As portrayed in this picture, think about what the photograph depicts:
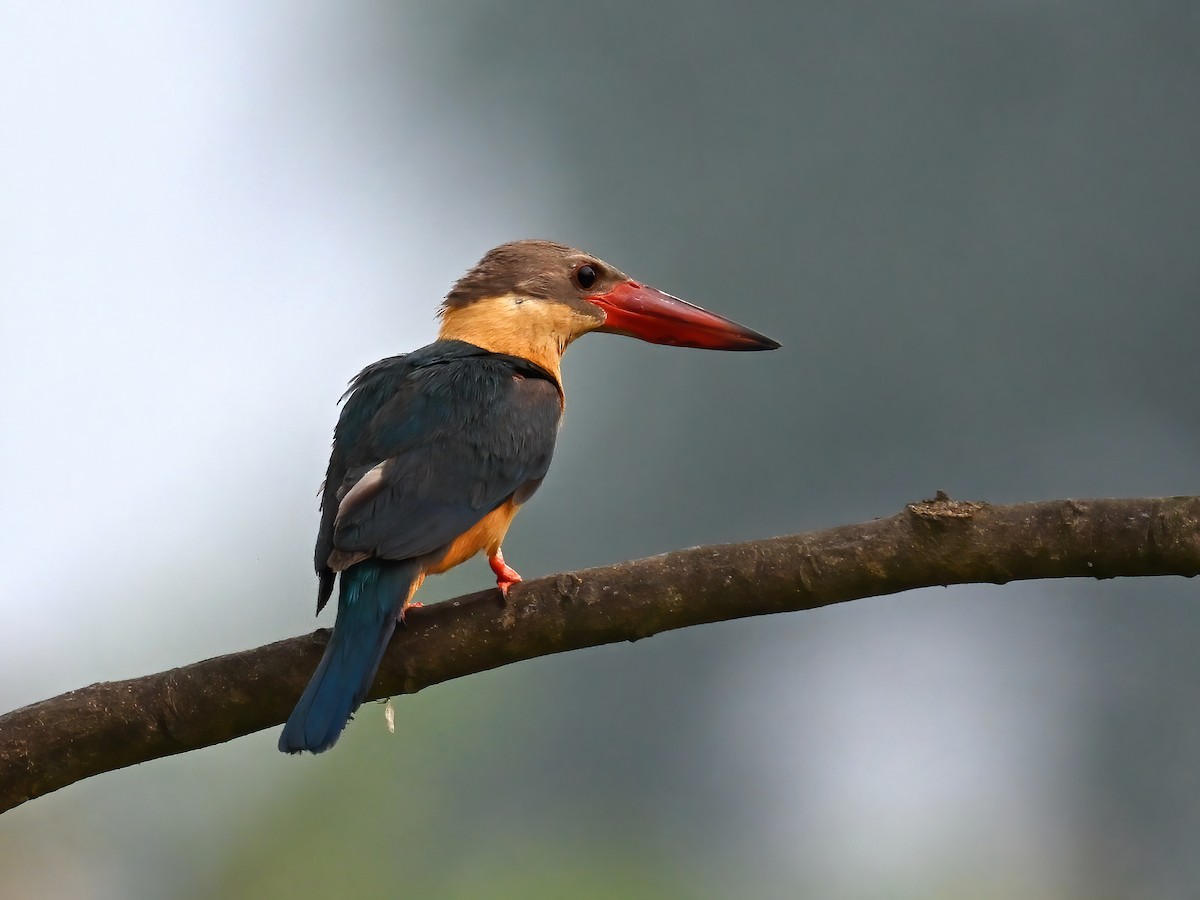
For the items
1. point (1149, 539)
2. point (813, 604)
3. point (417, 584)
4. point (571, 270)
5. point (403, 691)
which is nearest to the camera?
point (1149, 539)

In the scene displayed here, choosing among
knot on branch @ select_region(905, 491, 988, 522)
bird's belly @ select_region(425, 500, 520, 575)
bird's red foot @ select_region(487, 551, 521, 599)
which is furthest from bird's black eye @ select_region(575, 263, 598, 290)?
knot on branch @ select_region(905, 491, 988, 522)

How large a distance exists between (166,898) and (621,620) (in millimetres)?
4503

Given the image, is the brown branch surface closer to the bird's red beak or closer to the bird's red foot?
the bird's red foot

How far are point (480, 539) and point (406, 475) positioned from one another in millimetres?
209

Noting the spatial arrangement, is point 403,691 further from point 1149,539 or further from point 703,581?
point 1149,539

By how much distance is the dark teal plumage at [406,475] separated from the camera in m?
1.76

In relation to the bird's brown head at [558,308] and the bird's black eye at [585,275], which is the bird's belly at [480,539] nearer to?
the bird's brown head at [558,308]

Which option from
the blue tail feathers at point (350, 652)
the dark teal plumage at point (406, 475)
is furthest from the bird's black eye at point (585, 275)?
the blue tail feathers at point (350, 652)

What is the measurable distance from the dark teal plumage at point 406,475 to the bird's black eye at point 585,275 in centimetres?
40

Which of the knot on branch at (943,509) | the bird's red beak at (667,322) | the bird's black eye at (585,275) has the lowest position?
the knot on branch at (943,509)

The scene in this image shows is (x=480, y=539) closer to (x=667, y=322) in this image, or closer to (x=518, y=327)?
(x=518, y=327)

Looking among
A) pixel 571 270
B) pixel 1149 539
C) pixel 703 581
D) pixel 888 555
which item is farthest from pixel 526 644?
pixel 571 270

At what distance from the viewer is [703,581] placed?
1.71 meters

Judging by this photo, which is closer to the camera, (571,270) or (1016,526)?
A: (1016,526)
